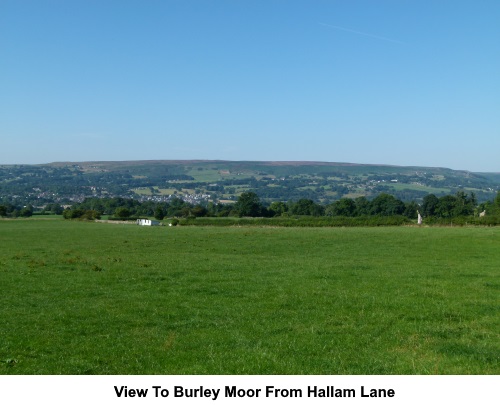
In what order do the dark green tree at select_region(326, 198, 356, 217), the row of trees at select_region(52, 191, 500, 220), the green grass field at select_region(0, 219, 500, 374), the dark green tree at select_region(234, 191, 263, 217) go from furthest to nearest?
the dark green tree at select_region(326, 198, 356, 217) < the row of trees at select_region(52, 191, 500, 220) < the dark green tree at select_region(234, 191, 263, 217) < the green grass field at select_region(0, 219, 500, 374)

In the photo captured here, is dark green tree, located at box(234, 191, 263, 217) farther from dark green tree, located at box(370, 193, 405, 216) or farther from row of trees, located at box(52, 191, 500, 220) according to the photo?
dark green tree, located at box(370, 193, 405, 216)

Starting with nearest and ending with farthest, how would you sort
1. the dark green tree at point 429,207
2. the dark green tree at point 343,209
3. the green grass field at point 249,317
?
the green grass field at point 249,317 < the dark green tree at point 343,209 < the dark green tree at point 429,207

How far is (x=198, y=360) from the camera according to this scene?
11.4 m

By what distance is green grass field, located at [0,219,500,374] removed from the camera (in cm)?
1123

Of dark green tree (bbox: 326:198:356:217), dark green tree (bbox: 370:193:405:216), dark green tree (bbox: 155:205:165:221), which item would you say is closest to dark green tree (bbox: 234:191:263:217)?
dark green tree (bbox: 326:198:356:217)

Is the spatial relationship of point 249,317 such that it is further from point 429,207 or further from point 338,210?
point 429,207

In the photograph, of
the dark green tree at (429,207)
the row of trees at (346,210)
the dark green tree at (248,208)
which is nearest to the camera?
the dark green tree at (248,208)

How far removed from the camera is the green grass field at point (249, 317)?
36.9 feet

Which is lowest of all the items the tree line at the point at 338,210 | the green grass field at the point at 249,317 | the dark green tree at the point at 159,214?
the dark green tree at the point at 159,214

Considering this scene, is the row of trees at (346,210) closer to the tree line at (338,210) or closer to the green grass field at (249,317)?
the tree line at (338,210)

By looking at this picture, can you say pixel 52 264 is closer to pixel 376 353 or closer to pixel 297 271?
pixel 297 271

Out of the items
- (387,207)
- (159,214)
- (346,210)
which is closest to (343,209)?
(346,210)

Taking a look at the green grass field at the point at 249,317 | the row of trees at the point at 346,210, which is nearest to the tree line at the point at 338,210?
the row of trees at the point at 346,210
